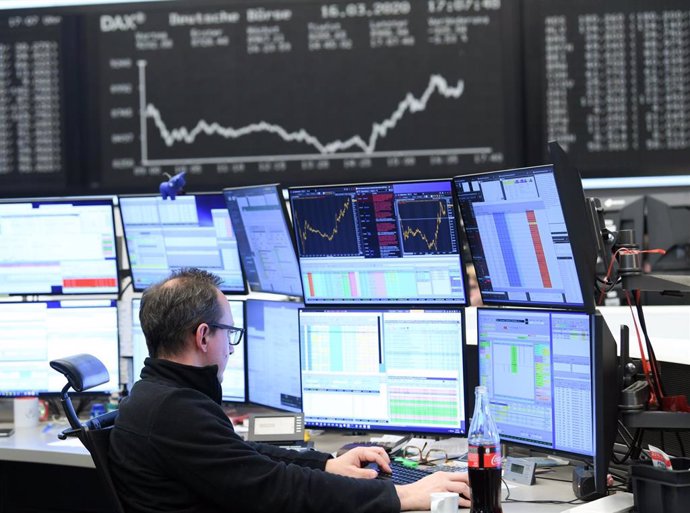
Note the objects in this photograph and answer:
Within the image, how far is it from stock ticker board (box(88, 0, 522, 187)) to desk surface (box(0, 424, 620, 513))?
5.79 ft

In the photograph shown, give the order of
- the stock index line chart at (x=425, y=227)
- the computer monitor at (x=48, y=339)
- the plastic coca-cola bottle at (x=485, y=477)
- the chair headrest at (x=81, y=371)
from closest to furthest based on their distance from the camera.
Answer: the plastic coca-cola bottle at (x=485, y=477) < the chair headrest at (x=81, y=371) < the stock index line chart at (x=425, y=227) < the computer monitor at (x=48, y=339)

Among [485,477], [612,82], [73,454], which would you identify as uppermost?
[612,82]

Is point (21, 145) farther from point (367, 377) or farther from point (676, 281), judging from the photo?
point (676, 281)

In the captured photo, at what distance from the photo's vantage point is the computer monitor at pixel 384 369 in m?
2.28

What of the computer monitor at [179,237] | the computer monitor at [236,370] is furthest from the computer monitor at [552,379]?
the computer monitor at [179,237]

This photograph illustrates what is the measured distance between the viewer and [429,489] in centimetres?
182

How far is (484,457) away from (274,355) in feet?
3.35

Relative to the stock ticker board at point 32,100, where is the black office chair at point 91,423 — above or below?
below

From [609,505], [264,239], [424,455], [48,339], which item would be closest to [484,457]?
[609,505]

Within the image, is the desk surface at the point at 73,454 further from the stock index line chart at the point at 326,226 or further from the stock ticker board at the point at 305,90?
the stock ticker board at the point at 305,90

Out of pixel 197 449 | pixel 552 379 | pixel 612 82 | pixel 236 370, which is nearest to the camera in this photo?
pixel 197 449

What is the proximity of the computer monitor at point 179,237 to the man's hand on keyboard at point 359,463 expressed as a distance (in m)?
0.94

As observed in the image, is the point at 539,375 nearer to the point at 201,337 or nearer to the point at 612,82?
the point at 201,337

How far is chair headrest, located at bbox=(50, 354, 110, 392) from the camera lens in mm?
1869
